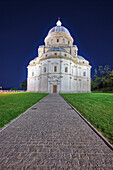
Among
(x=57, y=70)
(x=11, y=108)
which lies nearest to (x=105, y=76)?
(x=57, y=70)

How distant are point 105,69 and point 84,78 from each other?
1144cm

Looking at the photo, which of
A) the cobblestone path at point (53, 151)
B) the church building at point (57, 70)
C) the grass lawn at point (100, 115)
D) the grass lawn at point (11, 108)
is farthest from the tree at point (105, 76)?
the cobblestone path at point (53, 151)

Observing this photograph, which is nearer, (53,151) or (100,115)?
(53,151)

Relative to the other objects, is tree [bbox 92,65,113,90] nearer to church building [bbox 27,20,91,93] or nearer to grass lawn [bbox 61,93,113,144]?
church building [bbox 27,20,91,93]

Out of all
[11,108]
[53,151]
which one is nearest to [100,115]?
[53,151]

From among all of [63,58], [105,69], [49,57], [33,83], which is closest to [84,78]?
[105,69]

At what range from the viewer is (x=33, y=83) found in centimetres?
4275

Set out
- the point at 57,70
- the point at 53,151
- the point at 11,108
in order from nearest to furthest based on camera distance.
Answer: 1. the point at 53,151
2. the point at 11,108
3. the point at 57,70

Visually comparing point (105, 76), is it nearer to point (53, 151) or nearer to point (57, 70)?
point (57, 70)

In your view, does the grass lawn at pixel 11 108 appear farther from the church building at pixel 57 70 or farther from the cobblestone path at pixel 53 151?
the church building at pixel 57 70

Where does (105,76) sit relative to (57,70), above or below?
below

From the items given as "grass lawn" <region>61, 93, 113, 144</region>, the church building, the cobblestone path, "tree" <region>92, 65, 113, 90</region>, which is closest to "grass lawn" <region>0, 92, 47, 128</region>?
the cobblestone path

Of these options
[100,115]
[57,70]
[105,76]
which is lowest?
[100,115]

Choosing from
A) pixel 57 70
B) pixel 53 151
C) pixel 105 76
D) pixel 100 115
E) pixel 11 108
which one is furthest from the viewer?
pixel 105 76
